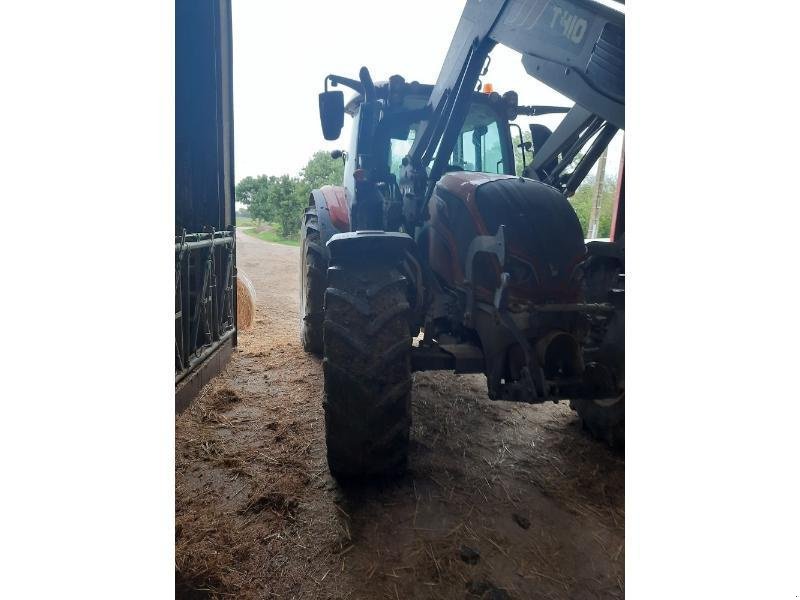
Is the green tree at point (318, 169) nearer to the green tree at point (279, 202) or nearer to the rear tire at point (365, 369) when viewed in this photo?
the green tree at point (279, 202)

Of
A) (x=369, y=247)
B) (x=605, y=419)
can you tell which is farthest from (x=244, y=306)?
(x=605, y=419)

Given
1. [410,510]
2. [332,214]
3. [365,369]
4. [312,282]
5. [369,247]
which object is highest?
[332,214]

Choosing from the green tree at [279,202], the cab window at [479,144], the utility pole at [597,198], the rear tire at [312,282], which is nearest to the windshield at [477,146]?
the cab window at [479,144]

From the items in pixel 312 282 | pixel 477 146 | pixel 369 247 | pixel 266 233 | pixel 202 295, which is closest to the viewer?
pixel 369 247

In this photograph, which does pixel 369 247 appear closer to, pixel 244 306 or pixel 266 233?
pixel 244 306

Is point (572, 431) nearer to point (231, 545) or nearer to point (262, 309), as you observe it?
point (231, 545)

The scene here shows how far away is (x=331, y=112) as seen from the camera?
8.11ft

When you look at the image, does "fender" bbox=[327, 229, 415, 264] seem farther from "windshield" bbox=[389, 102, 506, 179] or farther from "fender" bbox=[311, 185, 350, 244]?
"fender" bbox=[311, 185, 350, 244]

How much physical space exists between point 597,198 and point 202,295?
2589 millimetres

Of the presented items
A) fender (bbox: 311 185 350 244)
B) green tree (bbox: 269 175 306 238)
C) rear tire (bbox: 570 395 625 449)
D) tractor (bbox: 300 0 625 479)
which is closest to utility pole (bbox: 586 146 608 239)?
tractor (bbox: 300 0 625 479)

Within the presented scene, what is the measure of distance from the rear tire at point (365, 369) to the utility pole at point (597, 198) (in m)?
1.25

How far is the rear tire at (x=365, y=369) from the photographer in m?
2.02

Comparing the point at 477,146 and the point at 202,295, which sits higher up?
the point at 477,146

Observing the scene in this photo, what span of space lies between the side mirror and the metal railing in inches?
42.6
